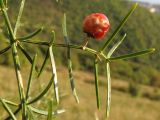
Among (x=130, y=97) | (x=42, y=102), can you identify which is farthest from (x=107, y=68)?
(x=130, y=97)

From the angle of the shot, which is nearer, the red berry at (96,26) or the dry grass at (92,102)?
the red berry at (96,26)

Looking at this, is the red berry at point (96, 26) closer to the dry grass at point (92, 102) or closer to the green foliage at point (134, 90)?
the dry grass at point (92, 102)

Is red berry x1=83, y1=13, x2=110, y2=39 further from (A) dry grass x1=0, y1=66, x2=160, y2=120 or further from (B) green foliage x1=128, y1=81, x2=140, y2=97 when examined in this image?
(B) green foliage x1=128, y1=81, x2=140, y2=97

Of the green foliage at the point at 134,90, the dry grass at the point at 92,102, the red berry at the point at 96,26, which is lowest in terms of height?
the green foliage at the point at 134,90

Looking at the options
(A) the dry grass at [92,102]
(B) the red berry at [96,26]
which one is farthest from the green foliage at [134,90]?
(B) the red berry at [96,26]

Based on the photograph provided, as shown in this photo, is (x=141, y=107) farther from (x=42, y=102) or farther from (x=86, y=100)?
(x=42, y=102)

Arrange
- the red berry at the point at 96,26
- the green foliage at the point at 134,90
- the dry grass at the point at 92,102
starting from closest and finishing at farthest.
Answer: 1. the red berry at the point at 96,26
2. the dry grass at the point at 92,102
3. the green foliage at the point at 134,90

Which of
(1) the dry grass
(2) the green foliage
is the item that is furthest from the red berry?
(2) the green foliage

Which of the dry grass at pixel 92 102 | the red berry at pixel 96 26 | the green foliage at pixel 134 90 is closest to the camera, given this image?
the red berry at pixel 96 26

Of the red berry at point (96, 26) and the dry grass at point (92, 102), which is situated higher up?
the red berry at point (96, 26)
